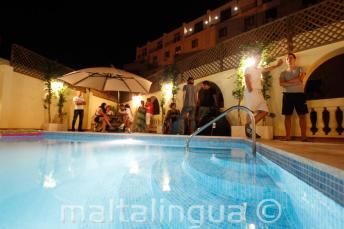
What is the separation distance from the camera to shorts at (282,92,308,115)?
174 inches

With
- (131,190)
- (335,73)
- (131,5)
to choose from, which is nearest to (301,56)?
(335,73)

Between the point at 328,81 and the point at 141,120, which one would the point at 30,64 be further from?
the point at 328,81

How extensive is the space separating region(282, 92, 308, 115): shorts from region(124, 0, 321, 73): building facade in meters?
17.4

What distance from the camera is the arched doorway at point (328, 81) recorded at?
7285mm

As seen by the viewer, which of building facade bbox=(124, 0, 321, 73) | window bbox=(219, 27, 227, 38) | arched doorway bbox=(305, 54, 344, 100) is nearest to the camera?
arched doorway bbox=(305, 54, 344, 100)

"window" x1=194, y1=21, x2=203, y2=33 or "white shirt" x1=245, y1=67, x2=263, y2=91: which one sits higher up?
"window" x1=194, y1=21, x2=203, y2=33

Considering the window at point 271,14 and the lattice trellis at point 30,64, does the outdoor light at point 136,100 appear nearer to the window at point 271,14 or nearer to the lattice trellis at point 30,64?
the lattice trellis at point 30,64

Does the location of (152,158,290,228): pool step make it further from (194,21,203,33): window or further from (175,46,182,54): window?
(175,46,182,54): window

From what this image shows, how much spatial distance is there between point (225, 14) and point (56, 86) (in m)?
23.5

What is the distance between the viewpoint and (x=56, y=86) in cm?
953

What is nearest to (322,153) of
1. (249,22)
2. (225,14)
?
(249,22)

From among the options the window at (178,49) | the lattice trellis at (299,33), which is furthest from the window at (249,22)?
the lattice trellis at (299,33)

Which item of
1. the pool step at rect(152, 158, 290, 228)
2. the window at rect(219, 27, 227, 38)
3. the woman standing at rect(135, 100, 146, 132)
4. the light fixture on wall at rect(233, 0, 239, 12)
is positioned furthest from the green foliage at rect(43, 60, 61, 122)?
the light fixture on wall at rect(233, 0, 239, 12)

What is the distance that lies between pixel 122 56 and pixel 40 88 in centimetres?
2086
